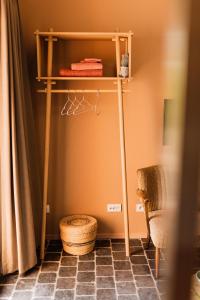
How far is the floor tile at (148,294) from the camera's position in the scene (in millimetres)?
2248

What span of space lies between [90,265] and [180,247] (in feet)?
7.47

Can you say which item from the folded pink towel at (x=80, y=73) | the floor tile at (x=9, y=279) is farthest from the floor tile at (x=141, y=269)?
the folded pink towel at (x=80, y=73)

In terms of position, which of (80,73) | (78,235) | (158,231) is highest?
(80,73)

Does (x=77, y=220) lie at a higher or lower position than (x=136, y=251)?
higher

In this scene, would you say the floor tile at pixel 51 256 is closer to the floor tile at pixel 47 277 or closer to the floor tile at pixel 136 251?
the floor tile at pixel 47 277

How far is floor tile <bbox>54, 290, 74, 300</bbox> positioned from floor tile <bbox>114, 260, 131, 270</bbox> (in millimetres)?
515

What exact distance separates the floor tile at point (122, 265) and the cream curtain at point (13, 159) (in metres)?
0.75

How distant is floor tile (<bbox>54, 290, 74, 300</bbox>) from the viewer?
7.33ft

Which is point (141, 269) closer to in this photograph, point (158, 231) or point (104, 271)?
point (104, 271)

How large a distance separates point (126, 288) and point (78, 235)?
67 cm

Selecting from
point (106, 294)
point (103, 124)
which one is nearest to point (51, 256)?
point (106, 294)

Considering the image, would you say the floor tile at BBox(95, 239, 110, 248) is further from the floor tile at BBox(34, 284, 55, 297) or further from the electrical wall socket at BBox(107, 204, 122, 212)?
the floor tile at BBox(34, 284, 55, 297)

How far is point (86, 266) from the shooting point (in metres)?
2.68

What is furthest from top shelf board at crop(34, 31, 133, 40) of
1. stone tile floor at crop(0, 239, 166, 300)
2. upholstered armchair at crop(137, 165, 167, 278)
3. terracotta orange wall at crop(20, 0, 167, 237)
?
stone tile floor at crop(0, 239, 166, 300)
